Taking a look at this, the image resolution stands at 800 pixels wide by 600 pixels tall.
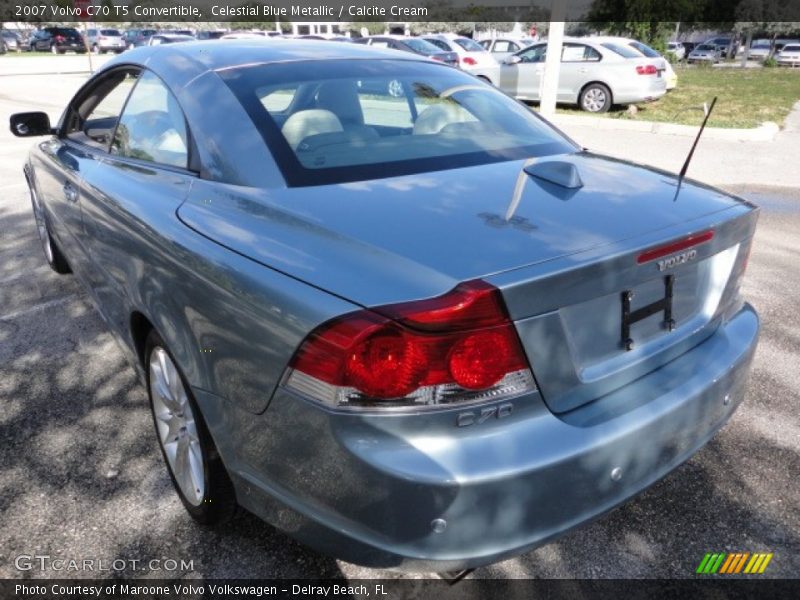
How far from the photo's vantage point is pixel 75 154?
11.2 feet

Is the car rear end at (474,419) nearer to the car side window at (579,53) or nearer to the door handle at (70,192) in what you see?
the door handle at (70,192)

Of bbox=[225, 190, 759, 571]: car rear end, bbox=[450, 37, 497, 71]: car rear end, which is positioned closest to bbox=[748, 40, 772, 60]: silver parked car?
bbox=[450, 37, 497, 71]: car rear end

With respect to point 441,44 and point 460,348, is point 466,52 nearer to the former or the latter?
point 441,44

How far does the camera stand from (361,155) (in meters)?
2.36

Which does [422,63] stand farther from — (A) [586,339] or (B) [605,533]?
(B) [605,533]

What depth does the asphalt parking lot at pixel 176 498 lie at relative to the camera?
7.47ft

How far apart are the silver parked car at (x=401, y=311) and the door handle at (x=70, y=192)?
0.50m

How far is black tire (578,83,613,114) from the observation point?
1476cm

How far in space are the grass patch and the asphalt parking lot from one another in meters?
8.12

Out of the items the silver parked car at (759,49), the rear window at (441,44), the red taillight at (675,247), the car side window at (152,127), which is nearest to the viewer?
the red taillight at (675,247)

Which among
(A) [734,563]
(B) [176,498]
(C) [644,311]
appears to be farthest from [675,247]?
(B) [176,498]

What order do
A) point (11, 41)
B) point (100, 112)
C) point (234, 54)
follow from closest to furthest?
point (234, 54)
point (100, 112)
point (11, 41)

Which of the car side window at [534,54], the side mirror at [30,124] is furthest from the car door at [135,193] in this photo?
the car side window at [534,54]

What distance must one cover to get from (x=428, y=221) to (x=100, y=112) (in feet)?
8.60
